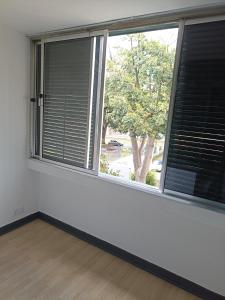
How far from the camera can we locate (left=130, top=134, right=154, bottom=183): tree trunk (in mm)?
2018

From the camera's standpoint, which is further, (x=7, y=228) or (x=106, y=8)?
(x=7, y=228)

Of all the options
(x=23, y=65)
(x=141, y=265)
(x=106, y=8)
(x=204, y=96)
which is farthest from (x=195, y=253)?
(x=23, y=65)

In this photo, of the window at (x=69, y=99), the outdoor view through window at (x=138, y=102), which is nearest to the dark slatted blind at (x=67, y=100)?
the window at (x=69, y=99)

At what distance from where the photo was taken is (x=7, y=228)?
2.50 m

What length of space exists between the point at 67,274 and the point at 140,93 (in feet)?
5.70

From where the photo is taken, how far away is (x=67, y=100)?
2.30 metres

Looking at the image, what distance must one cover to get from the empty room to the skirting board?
0.4 inches

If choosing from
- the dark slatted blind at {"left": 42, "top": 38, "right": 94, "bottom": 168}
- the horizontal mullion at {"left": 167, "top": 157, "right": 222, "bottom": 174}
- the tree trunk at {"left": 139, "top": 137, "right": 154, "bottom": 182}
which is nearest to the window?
the dark slatted blind at {"left": 42, "top": 38, "right": 94, "bottom": 168}

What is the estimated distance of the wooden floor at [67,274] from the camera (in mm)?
1793

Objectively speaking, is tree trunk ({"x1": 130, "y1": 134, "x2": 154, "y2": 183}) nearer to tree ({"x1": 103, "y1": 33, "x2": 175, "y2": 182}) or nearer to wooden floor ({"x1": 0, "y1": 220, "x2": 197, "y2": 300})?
tree ({"x1": 103, "y1": 33, "x2": 175, "y2": 182})

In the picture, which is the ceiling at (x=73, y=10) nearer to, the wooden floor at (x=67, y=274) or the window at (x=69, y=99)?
the window at (x=69, y=99)

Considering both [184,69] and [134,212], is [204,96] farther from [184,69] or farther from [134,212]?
[134,212]

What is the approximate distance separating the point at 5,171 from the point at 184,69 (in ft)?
6.60

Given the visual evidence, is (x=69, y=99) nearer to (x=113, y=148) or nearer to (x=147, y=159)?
(x=113, y=148)
